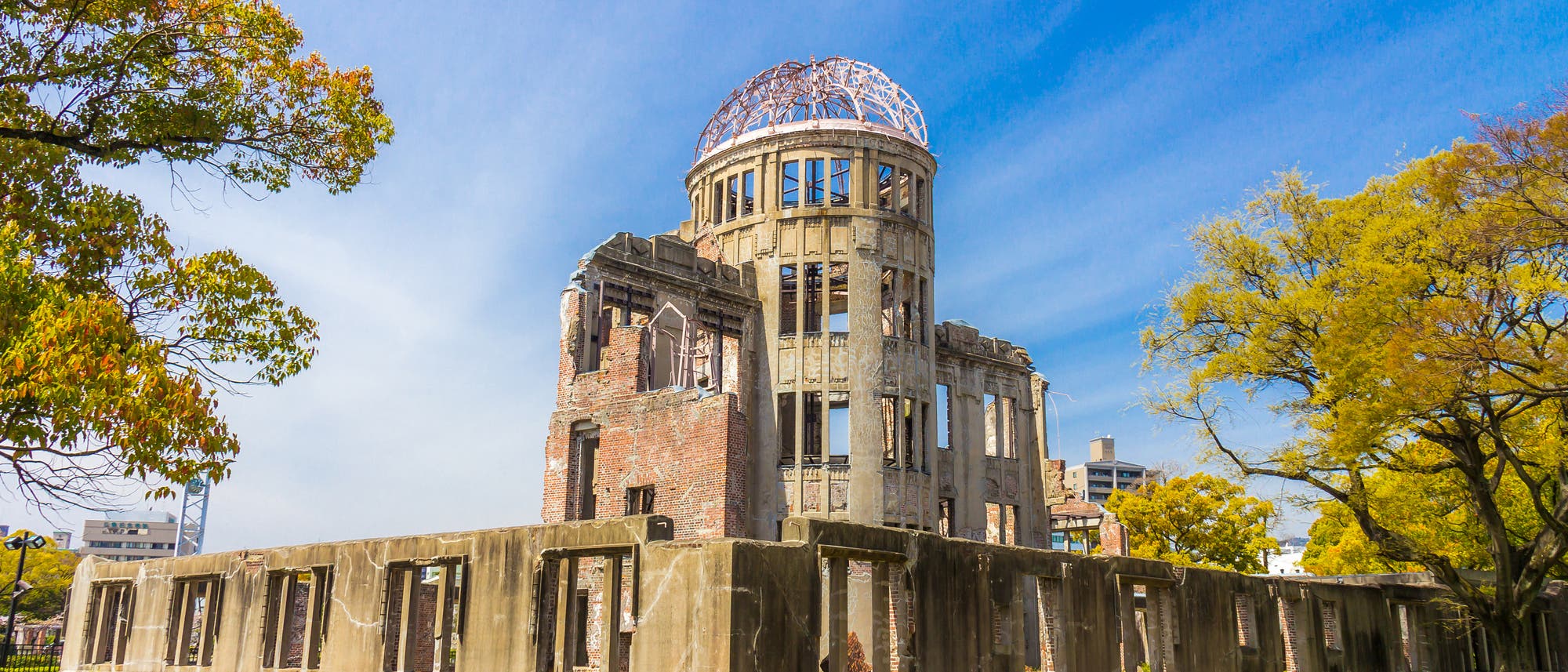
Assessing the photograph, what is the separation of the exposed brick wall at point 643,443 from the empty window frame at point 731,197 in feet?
17.5

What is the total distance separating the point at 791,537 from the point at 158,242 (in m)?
6.49

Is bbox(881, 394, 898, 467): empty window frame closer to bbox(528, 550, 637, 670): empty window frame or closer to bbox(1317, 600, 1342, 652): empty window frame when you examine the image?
bbox(1317, 600, 1342, 652): empty window frame

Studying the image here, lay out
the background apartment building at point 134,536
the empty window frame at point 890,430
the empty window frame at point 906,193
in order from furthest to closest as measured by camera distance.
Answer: the background apartment building at point 134,536 → the empty window frame at point 906,193 → the empty window frame at point 890,430

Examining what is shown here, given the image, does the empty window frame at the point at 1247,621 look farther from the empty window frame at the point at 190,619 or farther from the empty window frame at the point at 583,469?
the empty window frame at the point at 190,619

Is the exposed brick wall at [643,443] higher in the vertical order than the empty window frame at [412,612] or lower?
higher

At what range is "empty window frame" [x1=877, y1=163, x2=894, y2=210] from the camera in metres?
26.9

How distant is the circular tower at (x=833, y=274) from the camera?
24.9m

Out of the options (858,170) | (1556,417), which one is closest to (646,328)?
(858,170)

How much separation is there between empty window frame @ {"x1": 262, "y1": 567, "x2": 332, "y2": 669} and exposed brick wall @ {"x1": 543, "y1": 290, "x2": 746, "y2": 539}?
27.8ft

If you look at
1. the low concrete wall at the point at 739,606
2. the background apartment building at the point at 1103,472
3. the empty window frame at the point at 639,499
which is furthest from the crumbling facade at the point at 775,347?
the background apartment building at the point at 1103,472

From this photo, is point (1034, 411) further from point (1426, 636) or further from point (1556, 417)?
point (1556, 417)

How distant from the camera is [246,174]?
11234 millimetres

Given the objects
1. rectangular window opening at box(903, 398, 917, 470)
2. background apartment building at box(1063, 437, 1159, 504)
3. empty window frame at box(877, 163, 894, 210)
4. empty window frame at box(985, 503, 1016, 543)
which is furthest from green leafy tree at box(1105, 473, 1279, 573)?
background apartment building at box(1063, 437, 1159, 504)

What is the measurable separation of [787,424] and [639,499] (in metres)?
6.49
